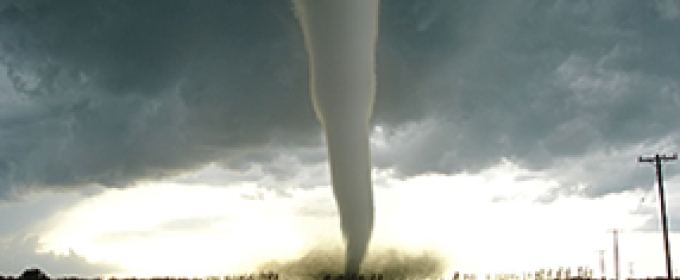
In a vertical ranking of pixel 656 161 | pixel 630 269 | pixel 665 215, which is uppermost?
pixel 656 161

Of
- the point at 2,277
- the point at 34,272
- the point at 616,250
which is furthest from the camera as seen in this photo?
the point at 616,250

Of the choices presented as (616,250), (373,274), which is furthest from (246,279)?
(616,250)

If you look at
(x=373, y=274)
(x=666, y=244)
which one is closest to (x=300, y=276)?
(x=373, y=274)

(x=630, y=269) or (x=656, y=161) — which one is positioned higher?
(x=656, y=161)

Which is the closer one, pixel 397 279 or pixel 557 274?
pixel 557 274

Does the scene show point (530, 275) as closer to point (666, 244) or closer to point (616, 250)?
point (666, 244)

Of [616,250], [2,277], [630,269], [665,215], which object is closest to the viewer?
[2,277]

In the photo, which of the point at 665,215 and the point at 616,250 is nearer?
the point at 665,215

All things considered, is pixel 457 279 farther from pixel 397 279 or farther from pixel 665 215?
pixel 665 215

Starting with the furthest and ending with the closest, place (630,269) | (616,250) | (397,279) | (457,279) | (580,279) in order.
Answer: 1. (630,269)
2. (616,250)
3. (397,279)
4. (457,279)
5. (580,279)
